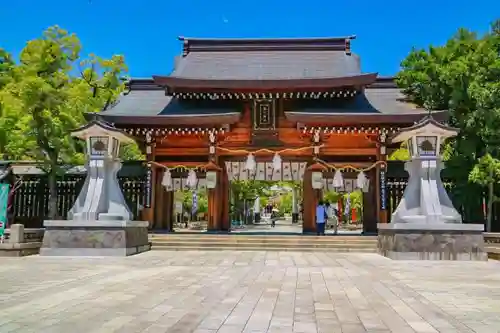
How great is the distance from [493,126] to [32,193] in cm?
1968

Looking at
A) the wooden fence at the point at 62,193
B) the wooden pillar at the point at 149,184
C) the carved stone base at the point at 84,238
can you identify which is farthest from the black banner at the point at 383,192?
the carved stone base at the point at 84,238

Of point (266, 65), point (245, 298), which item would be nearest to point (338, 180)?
point (266, 65)

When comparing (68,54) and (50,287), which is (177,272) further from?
(68,54)

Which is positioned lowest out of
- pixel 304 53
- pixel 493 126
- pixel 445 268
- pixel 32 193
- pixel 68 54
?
pixel 445 268

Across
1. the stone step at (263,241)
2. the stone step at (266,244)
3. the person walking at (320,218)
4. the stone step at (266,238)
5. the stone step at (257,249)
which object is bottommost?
the stone step at (257,249)

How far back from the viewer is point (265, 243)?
16.9 metres

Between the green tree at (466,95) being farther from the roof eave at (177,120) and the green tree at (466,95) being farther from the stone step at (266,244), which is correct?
the roof eave at (177,120)

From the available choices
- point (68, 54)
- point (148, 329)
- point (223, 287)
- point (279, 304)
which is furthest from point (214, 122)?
point (148, 329)

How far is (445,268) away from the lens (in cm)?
1109

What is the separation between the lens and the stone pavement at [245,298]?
200 inches

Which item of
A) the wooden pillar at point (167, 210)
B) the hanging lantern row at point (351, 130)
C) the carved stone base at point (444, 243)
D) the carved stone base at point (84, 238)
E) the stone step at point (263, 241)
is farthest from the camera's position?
the wooden pillar at point (167, 210)

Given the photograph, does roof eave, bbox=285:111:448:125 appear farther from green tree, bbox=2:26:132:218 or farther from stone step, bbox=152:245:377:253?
green tree, bbox=2:26:132:218

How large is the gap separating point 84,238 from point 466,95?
1510 centimetres

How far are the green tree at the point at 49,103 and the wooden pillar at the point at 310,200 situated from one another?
10.3 m
